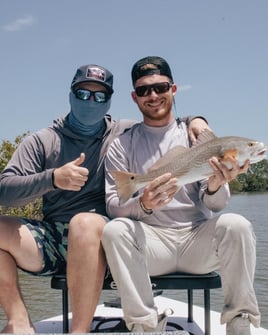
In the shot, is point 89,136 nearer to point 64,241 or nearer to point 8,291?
point 64,241

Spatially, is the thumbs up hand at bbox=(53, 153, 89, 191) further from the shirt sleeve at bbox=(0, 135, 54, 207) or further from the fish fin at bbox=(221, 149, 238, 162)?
the fish fin at bbox=(221, 149, 238, 162)

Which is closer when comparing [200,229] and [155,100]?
[200,229]

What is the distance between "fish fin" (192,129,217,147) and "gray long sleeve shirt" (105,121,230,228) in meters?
0.28

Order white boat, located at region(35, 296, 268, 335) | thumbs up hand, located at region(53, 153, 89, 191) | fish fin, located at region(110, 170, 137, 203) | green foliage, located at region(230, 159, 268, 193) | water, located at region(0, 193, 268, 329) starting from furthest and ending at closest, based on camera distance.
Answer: green foliage, located at region(230, 159, 268, 193) → water, located at region(0, 193, 268, 329) → white boat, located at region(35, 296, 268, 335) → fish fin, located at region(110, 170, 137, 203) → thumbs up hand, located at region(53, 153, 89, 191)

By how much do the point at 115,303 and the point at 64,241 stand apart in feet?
3.49

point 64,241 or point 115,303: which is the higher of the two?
point 64,241

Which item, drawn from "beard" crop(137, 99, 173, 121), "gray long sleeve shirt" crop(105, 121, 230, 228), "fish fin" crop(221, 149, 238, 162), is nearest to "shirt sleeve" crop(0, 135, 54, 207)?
"gray long sleeve shirt" crop(105, 121, 230, 228)

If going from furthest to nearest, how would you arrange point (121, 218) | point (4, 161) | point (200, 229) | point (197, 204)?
1. point (4, 161)
2. point (197, 204)
3. point (200, 229)
4. point (121, 218)

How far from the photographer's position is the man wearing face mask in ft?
9.45

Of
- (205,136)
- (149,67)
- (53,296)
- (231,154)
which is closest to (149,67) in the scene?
(149,67)

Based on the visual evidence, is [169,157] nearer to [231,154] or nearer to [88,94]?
[231,154]

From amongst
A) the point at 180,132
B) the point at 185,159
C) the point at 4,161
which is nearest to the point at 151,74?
the point at 180,132

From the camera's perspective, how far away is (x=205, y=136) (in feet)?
10.8

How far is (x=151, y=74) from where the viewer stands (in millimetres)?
3623
